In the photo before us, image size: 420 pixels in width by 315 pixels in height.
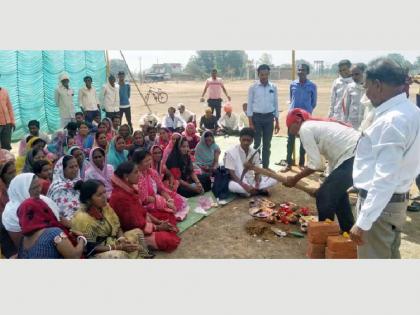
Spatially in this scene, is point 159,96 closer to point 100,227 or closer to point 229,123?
point 229,123

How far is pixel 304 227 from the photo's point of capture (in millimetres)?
4590

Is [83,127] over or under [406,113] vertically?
under

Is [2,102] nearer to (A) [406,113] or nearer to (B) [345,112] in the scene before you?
(B) [345,112]

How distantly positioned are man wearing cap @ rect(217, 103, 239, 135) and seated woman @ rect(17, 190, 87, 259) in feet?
26.1

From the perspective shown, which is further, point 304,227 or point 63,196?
point 304,227

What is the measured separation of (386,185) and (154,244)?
97.6 inches

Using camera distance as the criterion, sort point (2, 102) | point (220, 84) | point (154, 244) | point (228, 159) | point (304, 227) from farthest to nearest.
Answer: point (220, 84) → point (2, 102) → point (228, 159) → point (304, 227) → point (154, 244)

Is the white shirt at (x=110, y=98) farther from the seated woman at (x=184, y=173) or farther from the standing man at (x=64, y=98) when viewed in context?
the seated woman at (x=184, y=173)

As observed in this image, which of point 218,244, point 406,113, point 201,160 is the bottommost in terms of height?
point 218,244

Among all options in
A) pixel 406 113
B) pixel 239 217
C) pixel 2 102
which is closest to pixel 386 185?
pixel 406 113

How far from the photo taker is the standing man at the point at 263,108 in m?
6.82

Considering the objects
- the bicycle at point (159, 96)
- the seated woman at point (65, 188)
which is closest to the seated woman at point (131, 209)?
the seated woman at point (65, 188)

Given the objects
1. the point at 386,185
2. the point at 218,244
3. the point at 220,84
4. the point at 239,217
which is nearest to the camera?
the point at 386,185

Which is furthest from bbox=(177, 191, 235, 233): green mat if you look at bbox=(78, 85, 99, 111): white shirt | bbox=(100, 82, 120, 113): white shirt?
bbox=(100, 82, 120, 113): white shirt
